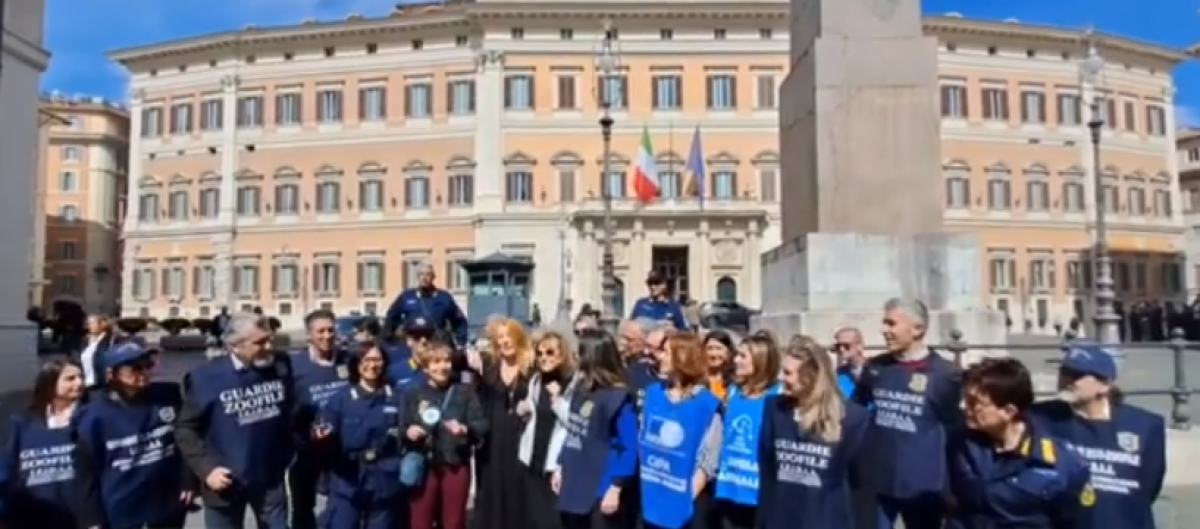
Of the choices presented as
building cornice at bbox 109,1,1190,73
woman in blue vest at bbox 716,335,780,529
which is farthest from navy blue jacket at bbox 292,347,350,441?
building cornice at bbox 109,1,1190,73

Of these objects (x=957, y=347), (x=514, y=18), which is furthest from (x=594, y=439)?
(x=514, y=18)

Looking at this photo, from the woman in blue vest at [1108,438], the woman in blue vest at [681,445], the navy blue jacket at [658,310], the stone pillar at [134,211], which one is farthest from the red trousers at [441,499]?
the stone pillar at [134,211]

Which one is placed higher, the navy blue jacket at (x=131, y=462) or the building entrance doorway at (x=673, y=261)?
the building entrance doorway at (x=673, y=261)

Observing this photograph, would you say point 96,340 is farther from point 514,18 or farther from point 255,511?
point 514,18

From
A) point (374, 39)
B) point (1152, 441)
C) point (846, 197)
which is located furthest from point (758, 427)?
point (374, 39)

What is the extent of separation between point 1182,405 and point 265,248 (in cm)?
4726

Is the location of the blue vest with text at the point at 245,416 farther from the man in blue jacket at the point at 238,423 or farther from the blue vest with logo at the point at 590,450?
the blue vest with logo at the point at 590,450

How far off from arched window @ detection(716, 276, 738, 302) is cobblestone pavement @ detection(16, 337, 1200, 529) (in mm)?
28747

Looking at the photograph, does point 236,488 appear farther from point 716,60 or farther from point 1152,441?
point 716,60

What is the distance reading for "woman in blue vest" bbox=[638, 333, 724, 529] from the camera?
394cm

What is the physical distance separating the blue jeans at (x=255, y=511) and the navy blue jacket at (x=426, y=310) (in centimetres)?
258

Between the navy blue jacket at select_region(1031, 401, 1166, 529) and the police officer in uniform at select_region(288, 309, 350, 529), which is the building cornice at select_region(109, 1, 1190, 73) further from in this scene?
the navy blue jacket at select_region(1031, 401, 1166, 529)

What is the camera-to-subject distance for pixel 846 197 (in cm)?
812

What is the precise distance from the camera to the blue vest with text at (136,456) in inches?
160
